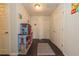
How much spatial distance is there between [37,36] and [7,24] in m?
5.05

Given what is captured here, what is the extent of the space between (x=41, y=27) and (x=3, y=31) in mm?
5144

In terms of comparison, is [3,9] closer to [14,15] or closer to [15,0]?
[14,15]

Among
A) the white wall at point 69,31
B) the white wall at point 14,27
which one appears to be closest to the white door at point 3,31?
the white wall at point 14,27

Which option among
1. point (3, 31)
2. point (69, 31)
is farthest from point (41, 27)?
point (69, 31)

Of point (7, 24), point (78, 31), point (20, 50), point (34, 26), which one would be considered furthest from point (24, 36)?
point (34, 26)

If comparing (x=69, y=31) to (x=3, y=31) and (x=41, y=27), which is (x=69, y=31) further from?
(x=41, y=27)

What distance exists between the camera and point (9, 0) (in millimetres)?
797

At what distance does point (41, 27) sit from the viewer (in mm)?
8812

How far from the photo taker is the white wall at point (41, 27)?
8656 millimetres

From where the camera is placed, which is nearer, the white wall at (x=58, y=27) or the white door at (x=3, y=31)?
the white door at (x=3, y=31)

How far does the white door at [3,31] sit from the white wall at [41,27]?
485cm

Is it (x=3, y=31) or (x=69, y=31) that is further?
(x=3, y=31)

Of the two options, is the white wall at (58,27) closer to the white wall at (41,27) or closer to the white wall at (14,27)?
the white wall at (14,27)

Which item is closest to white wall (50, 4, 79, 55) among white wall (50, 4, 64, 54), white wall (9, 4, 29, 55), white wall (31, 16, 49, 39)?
white wall (50, 4, 64, 54)
